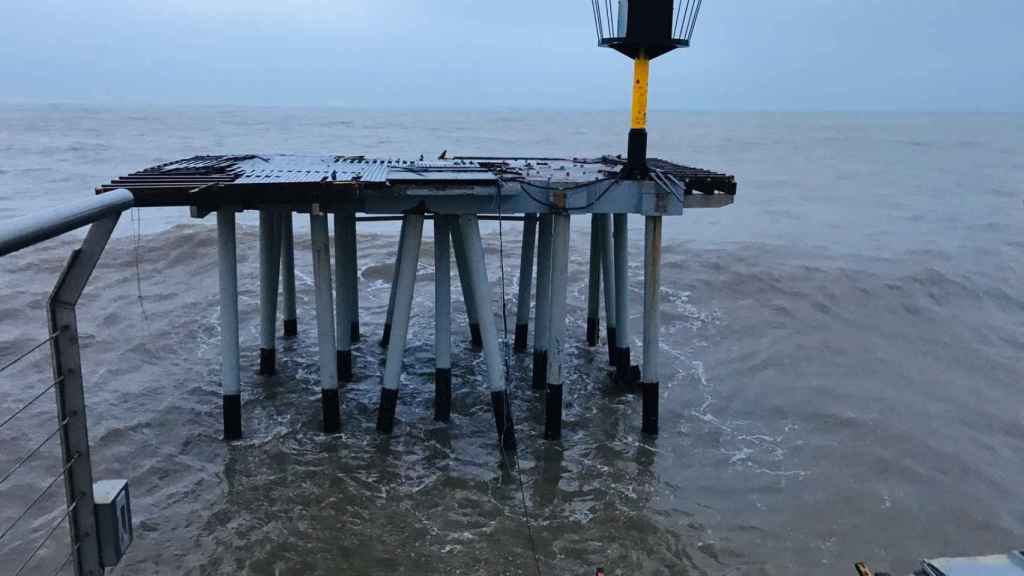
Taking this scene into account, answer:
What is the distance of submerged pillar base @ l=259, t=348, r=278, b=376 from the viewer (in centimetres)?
1262

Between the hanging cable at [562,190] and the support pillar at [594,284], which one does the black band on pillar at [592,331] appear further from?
the hanging cable at [562,190]


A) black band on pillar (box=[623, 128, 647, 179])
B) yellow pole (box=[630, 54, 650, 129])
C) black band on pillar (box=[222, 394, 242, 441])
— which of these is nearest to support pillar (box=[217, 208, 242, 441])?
black band on pillar (box=[222, 394, 242, 441])

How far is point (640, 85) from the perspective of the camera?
995 cm

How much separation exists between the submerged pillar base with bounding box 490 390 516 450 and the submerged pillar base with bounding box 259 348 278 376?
13.5 ft

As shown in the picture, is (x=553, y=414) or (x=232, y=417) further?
(x=553, y=414)

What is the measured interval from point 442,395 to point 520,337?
3227 mm

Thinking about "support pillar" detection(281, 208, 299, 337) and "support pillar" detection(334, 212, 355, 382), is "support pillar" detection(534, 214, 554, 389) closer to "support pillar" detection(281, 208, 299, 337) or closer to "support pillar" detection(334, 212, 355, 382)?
"support pillar" detection(334, 212, 355, 382)

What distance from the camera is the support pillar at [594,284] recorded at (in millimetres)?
13109

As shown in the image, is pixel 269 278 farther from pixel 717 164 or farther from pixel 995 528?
pixel 717 164

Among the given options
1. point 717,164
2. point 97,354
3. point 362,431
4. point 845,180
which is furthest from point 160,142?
point 362,431

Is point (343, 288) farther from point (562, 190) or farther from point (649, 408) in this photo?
point (649, 408)

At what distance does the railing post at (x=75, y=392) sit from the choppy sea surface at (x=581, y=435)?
585 centimetres

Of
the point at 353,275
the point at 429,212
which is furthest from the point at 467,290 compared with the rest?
the point at 429,212

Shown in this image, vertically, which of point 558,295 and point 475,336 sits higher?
point 558,295
